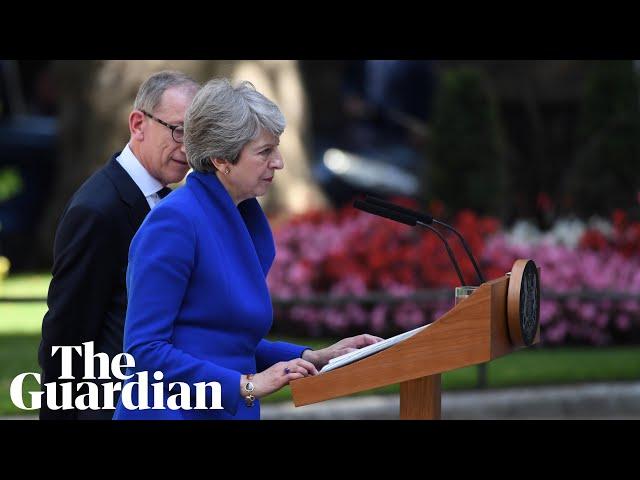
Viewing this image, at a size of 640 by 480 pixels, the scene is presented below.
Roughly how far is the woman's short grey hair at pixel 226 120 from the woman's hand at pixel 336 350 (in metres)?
0.69

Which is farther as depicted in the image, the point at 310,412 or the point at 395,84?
the point at 395,84

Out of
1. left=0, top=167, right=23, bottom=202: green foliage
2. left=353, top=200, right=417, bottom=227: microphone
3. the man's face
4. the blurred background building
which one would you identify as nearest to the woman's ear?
left=353, top=200, right=417, bottom=227: microphone

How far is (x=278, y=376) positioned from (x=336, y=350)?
374mm

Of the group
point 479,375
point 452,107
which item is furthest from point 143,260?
point 452,107

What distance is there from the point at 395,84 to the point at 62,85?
8.42m

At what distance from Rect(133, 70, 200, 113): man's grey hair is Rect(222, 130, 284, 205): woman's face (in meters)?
0.68

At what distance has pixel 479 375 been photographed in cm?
959

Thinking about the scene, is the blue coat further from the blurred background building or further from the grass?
the blurred background building

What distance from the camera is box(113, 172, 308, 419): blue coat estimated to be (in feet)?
12.1

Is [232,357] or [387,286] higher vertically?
[387,286]

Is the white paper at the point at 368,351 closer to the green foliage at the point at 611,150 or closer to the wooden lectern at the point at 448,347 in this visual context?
the wooden lectern at the point at 448,347

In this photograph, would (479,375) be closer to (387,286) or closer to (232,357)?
(387,286)

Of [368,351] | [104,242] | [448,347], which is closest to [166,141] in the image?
[104,242]
